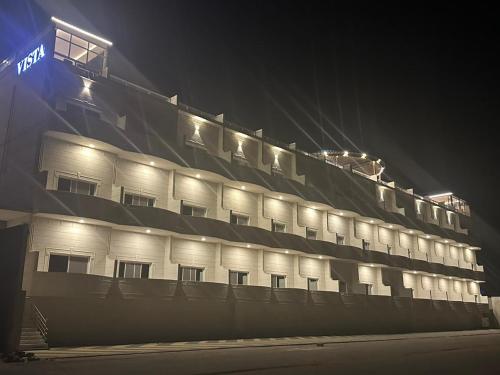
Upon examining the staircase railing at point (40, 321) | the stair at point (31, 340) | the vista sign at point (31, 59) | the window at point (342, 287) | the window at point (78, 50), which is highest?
the window at point (78, 50)

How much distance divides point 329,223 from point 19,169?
1132 inches

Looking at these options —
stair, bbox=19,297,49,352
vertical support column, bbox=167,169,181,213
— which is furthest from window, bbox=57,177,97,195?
stair, bbox=19,297,49,352

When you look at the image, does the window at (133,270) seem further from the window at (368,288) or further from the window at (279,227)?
the window at (368,288)

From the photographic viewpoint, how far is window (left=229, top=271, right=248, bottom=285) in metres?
36.6

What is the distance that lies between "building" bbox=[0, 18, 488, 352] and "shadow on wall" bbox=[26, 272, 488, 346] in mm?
77

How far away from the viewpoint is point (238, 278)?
1464 inches

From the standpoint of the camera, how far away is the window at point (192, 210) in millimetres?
34906

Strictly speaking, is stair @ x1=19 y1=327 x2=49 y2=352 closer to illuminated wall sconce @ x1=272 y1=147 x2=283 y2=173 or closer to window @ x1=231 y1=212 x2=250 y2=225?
window @ x1=231 y1=212 x2=250 y2=225

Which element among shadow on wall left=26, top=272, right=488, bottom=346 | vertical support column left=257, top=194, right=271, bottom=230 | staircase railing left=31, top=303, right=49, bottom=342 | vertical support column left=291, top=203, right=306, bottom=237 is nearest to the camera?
staircase railing left=31, top=303, right=49, bottom=342

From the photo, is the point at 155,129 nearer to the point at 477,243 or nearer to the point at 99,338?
the point at 99,338

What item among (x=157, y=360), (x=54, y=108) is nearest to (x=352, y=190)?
(x=54, y=108)

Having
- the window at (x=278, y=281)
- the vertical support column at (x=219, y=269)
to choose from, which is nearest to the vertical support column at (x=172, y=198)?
the vertical support column at (x=219, y=269)

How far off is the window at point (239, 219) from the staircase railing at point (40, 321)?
59.1 feet

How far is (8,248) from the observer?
57.9ft
